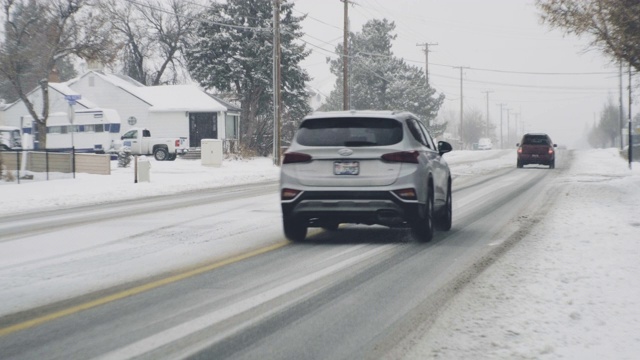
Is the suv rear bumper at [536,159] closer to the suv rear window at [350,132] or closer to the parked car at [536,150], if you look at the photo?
the parked car at [536,150]

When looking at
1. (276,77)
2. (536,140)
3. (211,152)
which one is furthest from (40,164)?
(536,140)

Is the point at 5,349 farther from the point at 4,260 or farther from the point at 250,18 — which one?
the point at 250,18

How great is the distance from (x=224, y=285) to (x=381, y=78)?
82.0m

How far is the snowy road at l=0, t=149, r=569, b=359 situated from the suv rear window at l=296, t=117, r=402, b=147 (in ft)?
4.66

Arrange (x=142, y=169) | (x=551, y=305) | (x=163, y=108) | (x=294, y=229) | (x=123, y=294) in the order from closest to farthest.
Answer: (x=551, y=305), (x=123, y=294), (x=294, y=229), (x=142, y=169), (x=163, y=108)

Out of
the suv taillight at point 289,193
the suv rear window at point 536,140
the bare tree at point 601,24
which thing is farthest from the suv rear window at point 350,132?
the suv rear window at point 536,140

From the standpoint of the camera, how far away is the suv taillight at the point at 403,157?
37.9 feet

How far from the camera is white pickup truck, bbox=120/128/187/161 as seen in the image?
5112 centimetres

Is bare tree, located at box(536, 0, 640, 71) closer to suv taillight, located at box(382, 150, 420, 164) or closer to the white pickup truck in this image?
suv taillight, located at box(382, 150, 420, 164)

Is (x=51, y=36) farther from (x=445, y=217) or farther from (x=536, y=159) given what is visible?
(x=445, y=217)

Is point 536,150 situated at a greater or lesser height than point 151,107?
lesser

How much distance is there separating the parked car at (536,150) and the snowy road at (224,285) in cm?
2838

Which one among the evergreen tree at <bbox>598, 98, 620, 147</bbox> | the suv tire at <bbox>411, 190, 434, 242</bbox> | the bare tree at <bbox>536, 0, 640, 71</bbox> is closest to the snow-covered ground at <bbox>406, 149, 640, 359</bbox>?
the suv tire at <bbox>411, 190, 434, 242</bbox>

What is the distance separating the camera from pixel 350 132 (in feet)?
38.8
